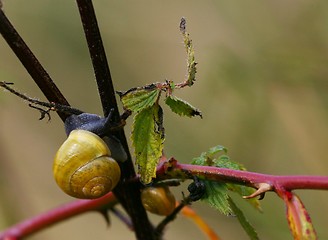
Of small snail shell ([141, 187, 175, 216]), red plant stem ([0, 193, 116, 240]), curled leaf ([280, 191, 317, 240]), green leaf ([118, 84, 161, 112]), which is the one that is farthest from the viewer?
→ red plant stem ([0, 193, 116, 240])

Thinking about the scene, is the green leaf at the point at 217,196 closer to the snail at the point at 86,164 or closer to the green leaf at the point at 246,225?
the green leaf at the point at 246,225

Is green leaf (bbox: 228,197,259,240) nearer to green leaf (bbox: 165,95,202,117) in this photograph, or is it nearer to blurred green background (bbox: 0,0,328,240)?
green leaf (bbox: 165,95,202,117)

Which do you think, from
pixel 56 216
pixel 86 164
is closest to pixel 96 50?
pixel 86 164

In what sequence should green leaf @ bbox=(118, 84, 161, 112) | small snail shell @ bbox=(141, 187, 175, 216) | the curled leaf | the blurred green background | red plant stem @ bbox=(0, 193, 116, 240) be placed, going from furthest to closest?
the blurred green background → red plant stem @ bbox=(0, 193, 116, 240) → small snail shell @ bbox=(141, 187, 175, 216) → green leaf @ bbox=(118, 84, 161, 112) → the curled leaf

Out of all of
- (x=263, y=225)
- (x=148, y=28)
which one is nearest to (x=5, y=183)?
(x=263, y=225)

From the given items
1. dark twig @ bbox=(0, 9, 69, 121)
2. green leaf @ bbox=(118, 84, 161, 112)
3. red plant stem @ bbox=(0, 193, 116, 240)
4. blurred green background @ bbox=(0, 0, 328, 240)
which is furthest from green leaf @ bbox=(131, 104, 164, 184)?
blurred green background @ bbox=(0, 0, 328, 240)

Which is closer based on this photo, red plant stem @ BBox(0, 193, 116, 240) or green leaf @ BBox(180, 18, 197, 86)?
green leaf @ BBox(180, 18, 197, 86)

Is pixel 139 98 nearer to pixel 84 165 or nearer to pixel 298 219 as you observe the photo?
pixel 84 165
